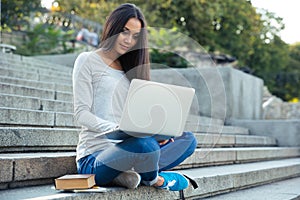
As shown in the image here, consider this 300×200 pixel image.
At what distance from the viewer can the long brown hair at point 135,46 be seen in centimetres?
282

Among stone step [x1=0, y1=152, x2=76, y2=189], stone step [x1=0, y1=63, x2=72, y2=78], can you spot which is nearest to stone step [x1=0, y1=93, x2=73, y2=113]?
stone step [x1=0, y1=152, x2=76, y2=189]

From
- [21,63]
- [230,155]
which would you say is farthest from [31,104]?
[21,63]

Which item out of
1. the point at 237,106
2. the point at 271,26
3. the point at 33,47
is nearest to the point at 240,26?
the point at 271,26

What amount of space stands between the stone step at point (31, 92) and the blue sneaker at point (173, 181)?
2.30 meters

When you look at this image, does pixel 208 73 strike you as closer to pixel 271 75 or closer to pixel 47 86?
pixel 47 86

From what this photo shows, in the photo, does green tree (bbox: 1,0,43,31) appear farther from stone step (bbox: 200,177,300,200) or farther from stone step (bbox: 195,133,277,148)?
stone step (bbox: 200,177,300,200)

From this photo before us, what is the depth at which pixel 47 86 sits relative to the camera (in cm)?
585

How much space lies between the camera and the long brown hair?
282 cm

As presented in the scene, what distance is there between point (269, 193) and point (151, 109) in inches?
87.0

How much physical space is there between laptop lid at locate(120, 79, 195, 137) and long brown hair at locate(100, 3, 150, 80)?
1.72ft

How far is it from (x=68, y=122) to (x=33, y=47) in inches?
339

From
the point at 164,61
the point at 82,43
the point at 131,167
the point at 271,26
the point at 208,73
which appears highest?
the point at 271,26

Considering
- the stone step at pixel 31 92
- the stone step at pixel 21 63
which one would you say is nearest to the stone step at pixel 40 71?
the stone step at pixel 21 63

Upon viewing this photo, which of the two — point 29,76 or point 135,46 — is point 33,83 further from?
point 135,46
